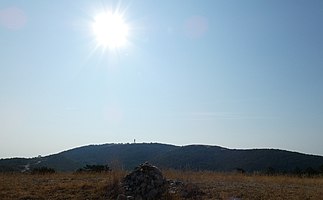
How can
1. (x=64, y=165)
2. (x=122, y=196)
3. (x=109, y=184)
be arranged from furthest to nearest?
(x=64, y=165), (x=109, y=184), (x=122, y=196)

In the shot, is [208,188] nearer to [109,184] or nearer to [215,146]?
[109,184]

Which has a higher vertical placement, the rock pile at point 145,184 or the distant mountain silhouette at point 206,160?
Answer: the distant mountain silhouette at point 206,160

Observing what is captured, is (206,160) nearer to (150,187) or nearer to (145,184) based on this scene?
(145,184)

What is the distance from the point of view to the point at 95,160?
9169 centimetres

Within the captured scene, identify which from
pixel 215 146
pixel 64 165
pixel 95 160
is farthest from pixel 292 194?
pixel 95 160

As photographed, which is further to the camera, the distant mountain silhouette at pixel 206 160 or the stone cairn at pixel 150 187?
the distant mountain silhouette at pixel 206 160

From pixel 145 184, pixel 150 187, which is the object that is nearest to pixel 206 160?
pixel 145 184

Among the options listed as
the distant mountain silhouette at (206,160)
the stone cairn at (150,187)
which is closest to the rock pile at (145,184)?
the stone cairn at (150,187)

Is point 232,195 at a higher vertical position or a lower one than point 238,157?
lower

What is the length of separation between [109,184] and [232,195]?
4.59 metres

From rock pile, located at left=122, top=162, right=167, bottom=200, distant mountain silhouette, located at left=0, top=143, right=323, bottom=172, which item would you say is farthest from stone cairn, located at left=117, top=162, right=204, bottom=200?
distant mountain silhouette, located at left=0, top=143, right=323, bottom=172

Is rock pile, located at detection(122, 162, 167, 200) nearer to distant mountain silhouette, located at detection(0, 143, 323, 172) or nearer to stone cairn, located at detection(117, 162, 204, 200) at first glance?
stone cairn, located at detection(117, 162, 204, 200)

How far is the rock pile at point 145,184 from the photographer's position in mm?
13625

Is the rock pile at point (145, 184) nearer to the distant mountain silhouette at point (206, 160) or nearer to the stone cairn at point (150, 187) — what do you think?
the stone cairn at point (150, 187)
